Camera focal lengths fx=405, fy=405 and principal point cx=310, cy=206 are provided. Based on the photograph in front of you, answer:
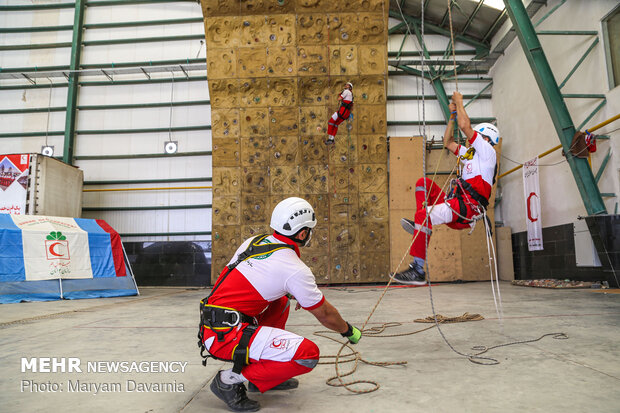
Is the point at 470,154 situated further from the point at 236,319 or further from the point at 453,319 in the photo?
the point at 236,319

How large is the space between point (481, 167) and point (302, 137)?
26.2 feet

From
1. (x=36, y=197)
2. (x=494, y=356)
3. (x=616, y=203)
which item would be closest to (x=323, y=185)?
(x=616, y=203)

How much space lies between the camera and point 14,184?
11.1 metres

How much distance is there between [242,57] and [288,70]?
4.55 feet

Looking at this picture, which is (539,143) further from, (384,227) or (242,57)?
(242,57)

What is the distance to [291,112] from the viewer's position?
470 inches

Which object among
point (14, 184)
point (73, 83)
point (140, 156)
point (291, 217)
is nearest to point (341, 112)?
point (140, 156)

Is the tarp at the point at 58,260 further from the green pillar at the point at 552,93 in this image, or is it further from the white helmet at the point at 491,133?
the green pillar at the point at 552,93

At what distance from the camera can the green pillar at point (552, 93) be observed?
26.8ft

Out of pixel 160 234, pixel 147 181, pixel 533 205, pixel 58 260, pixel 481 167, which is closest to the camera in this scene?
pixel 481 167

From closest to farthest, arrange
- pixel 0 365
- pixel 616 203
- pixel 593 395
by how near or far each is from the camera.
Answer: pixel 593 395 → pixel 0 365 → pixel 616 203

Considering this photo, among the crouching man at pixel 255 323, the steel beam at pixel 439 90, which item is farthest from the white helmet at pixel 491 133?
the steel beam at pixel 439 90

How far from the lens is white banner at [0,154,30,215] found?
1107 centimetres

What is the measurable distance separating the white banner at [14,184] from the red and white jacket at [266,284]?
37.4ft
